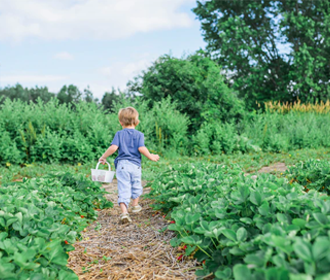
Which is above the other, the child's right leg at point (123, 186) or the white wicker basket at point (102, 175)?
the white wicker basket at point (102, 175)

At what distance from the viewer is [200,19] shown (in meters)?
20.2

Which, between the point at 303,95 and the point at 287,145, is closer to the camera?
the point at 287,145

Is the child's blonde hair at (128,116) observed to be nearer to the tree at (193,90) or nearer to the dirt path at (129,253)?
the dirt path at (129,253)

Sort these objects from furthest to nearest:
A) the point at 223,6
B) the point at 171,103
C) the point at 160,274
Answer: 1. the point at 223,6
2. the point at 171,103
3. the point at 160,274

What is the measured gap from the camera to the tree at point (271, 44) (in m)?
17.4

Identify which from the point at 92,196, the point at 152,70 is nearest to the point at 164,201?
the point at 92,196

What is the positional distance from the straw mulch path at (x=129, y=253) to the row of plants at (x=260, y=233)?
0.65 feet

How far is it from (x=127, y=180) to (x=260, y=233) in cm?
215

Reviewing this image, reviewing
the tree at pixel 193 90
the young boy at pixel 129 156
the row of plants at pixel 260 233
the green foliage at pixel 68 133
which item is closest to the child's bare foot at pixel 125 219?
the young boy at pixel 129 156

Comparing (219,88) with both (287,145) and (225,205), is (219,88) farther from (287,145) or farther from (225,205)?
(225,205)

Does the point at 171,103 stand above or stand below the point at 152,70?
below

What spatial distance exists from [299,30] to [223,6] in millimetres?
4850

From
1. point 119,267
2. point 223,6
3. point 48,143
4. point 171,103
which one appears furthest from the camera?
point 223,6

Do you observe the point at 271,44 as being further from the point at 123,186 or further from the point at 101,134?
the point at 123,186
